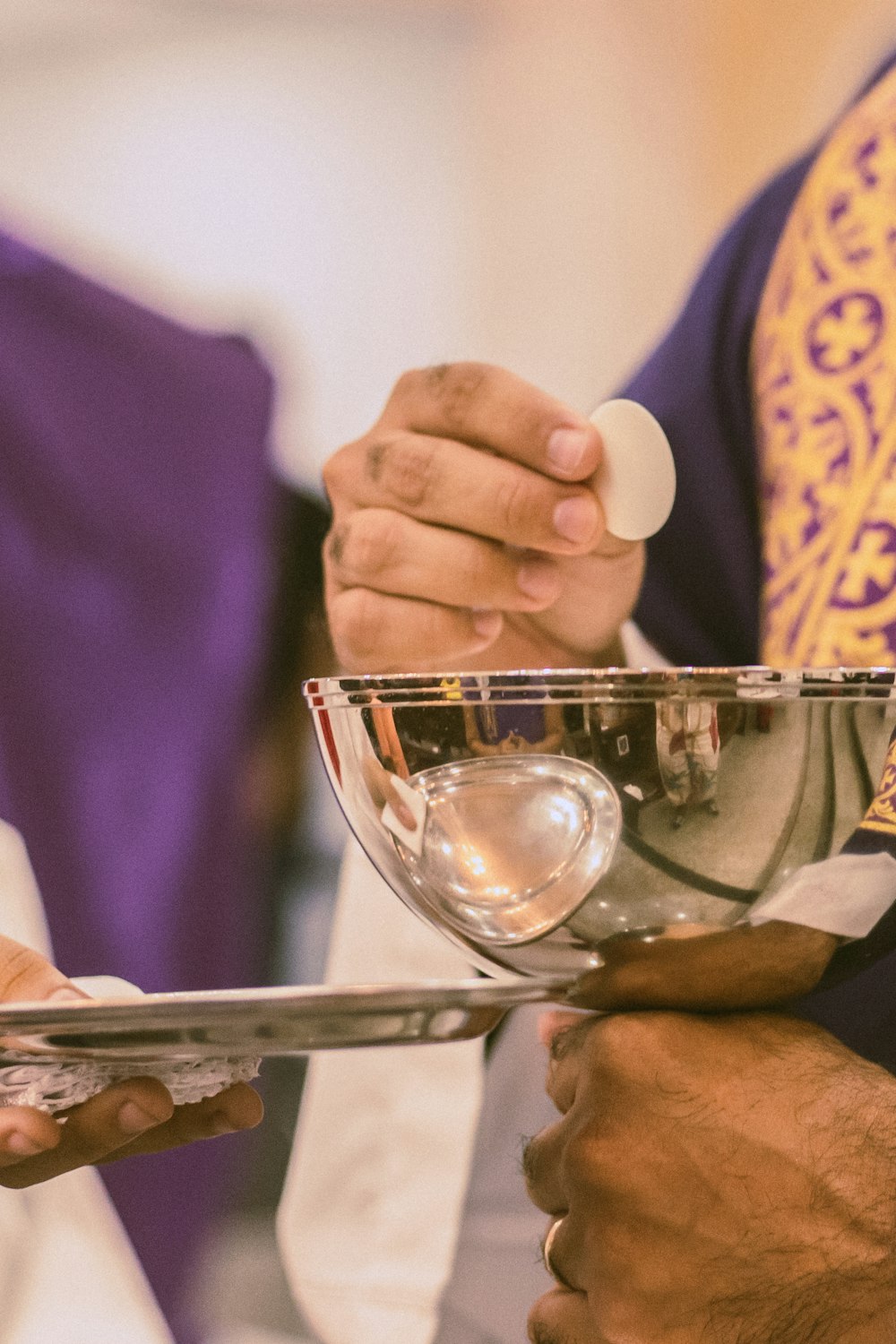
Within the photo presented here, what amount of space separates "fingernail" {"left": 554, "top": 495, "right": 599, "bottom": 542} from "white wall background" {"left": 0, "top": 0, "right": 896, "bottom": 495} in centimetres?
47

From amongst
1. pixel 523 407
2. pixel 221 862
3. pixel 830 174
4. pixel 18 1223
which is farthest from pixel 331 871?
pixel 830 174

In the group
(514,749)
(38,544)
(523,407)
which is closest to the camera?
(514,749)

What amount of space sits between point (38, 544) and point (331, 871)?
12.0 inches

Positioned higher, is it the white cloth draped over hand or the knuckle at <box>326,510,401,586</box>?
the knuckle at <box>326,510,401,586</box>

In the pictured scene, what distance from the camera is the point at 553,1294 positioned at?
13.9 inches

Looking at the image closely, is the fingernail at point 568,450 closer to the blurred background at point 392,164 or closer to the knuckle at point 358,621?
the knuckle at point 358,621

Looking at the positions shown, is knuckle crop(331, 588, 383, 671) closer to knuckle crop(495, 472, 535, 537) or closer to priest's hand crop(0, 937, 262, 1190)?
knuckle crop(495, 472, 535, 537)

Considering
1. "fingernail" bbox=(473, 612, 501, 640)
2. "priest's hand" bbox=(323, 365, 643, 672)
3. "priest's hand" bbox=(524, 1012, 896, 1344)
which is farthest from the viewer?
"fingernail" bbox=(473, 612, 501, 640)

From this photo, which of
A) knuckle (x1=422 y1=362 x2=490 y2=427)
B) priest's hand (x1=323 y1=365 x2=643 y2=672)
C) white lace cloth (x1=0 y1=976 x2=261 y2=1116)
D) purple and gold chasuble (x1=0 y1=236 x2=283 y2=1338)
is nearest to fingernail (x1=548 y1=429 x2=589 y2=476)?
priest's hand (x1=323 y1=365 x2=643 y2=672)

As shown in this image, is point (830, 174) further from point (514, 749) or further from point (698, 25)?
point (514, 749)

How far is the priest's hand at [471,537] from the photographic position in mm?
447

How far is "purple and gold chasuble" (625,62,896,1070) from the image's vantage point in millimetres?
689

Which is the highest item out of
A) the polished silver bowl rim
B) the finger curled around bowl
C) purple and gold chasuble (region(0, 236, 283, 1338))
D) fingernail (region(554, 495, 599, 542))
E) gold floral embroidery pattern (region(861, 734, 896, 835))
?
the polished silver bowl rim

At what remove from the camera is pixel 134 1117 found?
0.94 ft
